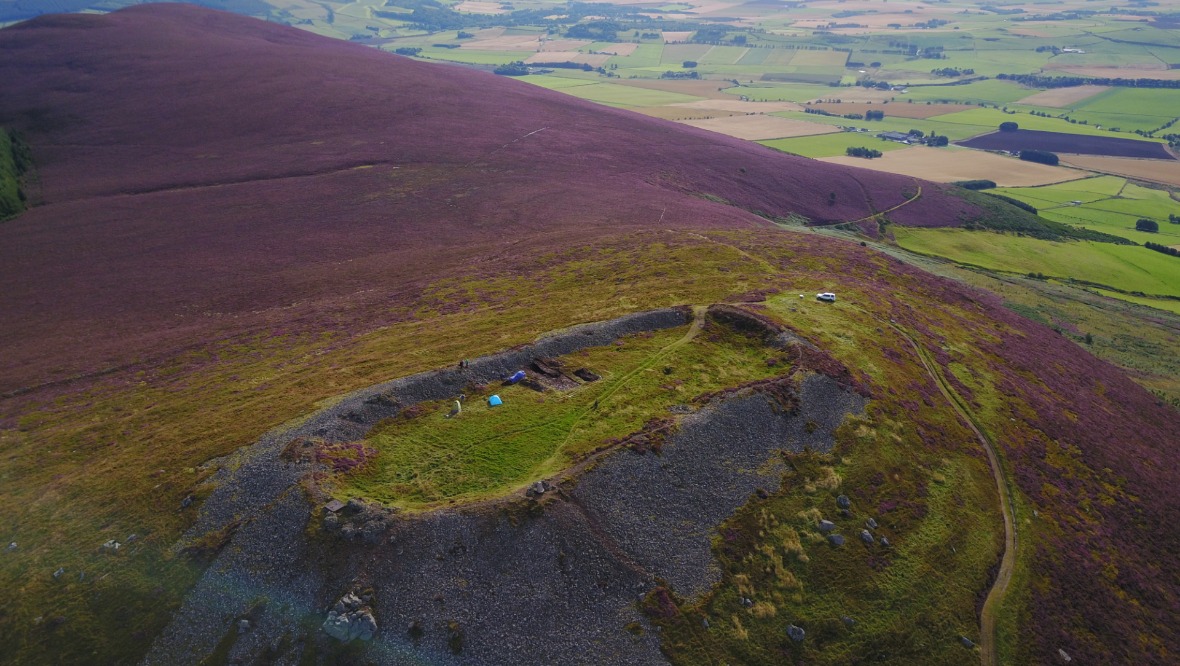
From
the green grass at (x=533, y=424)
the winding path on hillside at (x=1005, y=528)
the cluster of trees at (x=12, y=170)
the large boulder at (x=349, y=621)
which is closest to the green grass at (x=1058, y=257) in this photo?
the winding path on hillside at (x=1005, y=528)

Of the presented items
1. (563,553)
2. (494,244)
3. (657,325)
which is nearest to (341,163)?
(494,244)

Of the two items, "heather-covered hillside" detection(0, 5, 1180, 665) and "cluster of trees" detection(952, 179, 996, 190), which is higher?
"heather-covered hillside" detection(0, 5, 1180, 665)

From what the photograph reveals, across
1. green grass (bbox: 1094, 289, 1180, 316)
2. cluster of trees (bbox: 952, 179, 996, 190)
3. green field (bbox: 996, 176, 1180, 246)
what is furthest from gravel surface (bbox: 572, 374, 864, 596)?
cluster of trees (bbox: 952, 179, 996, 190)

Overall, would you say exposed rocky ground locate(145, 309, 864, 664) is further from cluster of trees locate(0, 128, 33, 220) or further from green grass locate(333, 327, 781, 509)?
cluster of trees locate(0, 128, 33, 220)

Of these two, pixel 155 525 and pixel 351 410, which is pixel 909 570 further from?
pixel 155 525

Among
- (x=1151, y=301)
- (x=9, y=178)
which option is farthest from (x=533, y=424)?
(x=1151, y=301)
